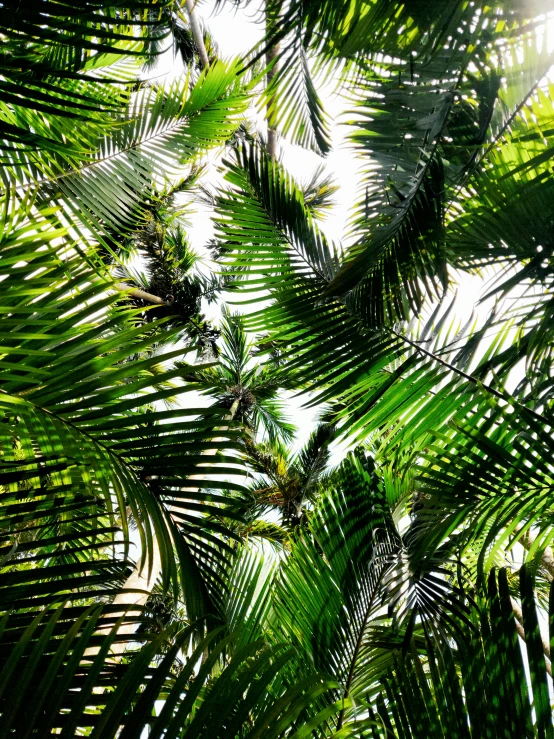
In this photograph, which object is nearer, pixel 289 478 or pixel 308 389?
pixel 308 389

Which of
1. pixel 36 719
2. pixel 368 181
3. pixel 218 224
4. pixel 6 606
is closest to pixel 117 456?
pixel 6 606

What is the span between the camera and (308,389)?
6.11 feet

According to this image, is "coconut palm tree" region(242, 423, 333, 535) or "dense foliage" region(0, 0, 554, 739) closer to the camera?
"dense foliage" region(0, 0, 554, 739)

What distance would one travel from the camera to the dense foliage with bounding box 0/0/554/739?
2.77ft

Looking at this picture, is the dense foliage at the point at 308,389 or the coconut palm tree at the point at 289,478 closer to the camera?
the dense foliage at the point at 308,389

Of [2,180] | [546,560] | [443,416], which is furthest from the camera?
[546,560]

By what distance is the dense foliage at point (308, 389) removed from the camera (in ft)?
2.77

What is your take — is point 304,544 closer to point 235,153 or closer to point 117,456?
point 117,456

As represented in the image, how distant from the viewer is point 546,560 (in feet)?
9.37

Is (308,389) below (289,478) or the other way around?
the other way around

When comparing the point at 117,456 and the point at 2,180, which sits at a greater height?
the point at 2,180

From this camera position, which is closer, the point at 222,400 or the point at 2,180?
the point at 2,180

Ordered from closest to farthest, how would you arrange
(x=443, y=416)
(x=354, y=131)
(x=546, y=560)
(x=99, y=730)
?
(x=99, y=730) < (x=443, y=416) < (x=354, y=131) < (x=546, y=560)

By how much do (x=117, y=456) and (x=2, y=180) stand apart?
1367 millimetres
